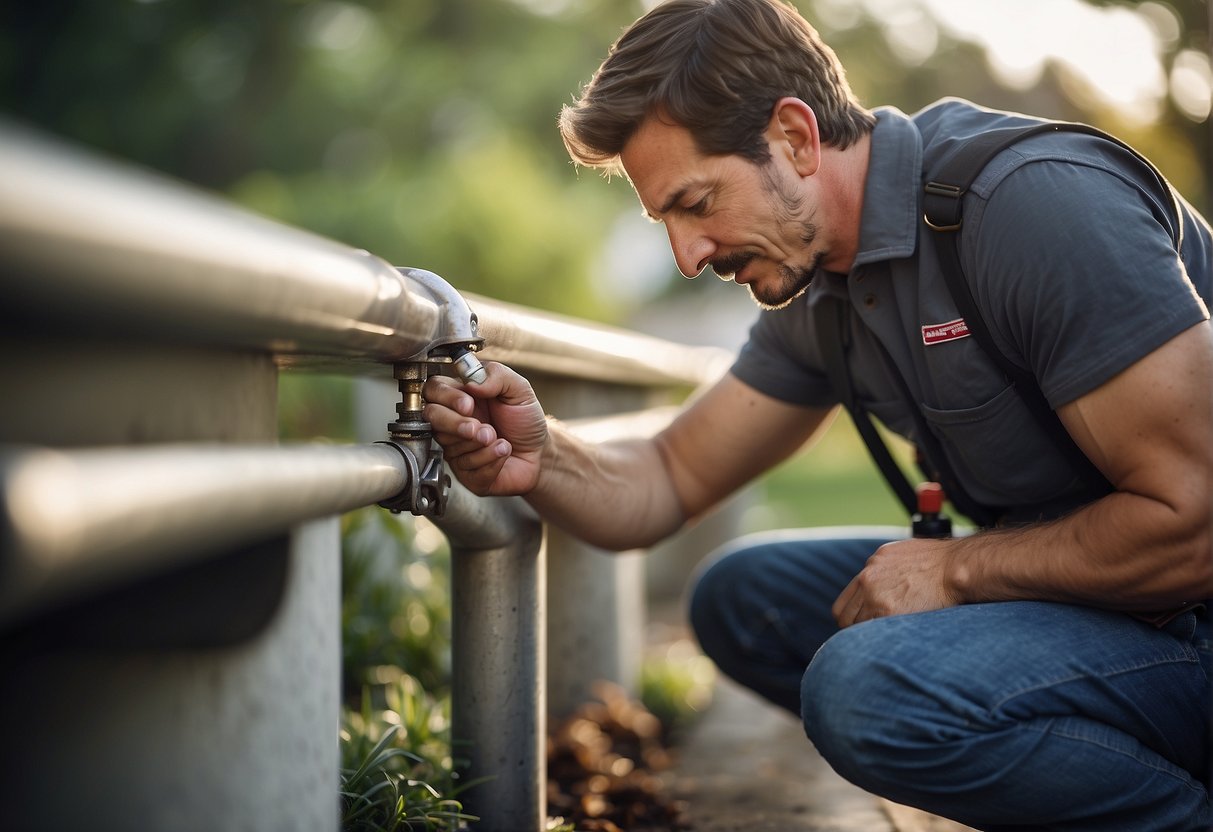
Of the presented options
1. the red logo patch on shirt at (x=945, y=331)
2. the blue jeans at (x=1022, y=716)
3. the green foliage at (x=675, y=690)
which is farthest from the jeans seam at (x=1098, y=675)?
the green foliage at (x=675, y=690)

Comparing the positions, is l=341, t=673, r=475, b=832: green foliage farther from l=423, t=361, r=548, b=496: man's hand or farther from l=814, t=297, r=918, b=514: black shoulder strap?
l=814, t=297, r=918, b=514: black shoulder strap

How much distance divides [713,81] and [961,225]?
0.50 m

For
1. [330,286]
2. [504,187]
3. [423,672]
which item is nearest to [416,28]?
[504,187]

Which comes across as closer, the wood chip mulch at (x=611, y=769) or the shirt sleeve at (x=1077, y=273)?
the shirt sleeve at (x=1077, y=273)

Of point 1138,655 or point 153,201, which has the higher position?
point 153,201

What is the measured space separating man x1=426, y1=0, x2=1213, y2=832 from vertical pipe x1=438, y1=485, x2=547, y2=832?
0.12 meters

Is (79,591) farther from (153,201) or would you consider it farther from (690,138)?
(690,138)

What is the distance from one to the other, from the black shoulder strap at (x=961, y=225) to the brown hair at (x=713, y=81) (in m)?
0.29

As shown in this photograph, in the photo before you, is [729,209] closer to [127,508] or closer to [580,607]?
[580,607]

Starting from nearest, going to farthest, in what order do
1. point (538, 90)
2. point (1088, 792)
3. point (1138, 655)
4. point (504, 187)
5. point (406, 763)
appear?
point (1088, 792)
point (1138, 655)
point (406, 763)
point (504, 187)
point (538, 90)

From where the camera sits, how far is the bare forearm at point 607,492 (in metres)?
2.10

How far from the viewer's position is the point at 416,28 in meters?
24.5

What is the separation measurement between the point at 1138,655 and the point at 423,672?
1.86 m

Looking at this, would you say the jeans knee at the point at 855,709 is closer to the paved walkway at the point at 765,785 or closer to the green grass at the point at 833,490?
the paved walkway at the point at 765,785
